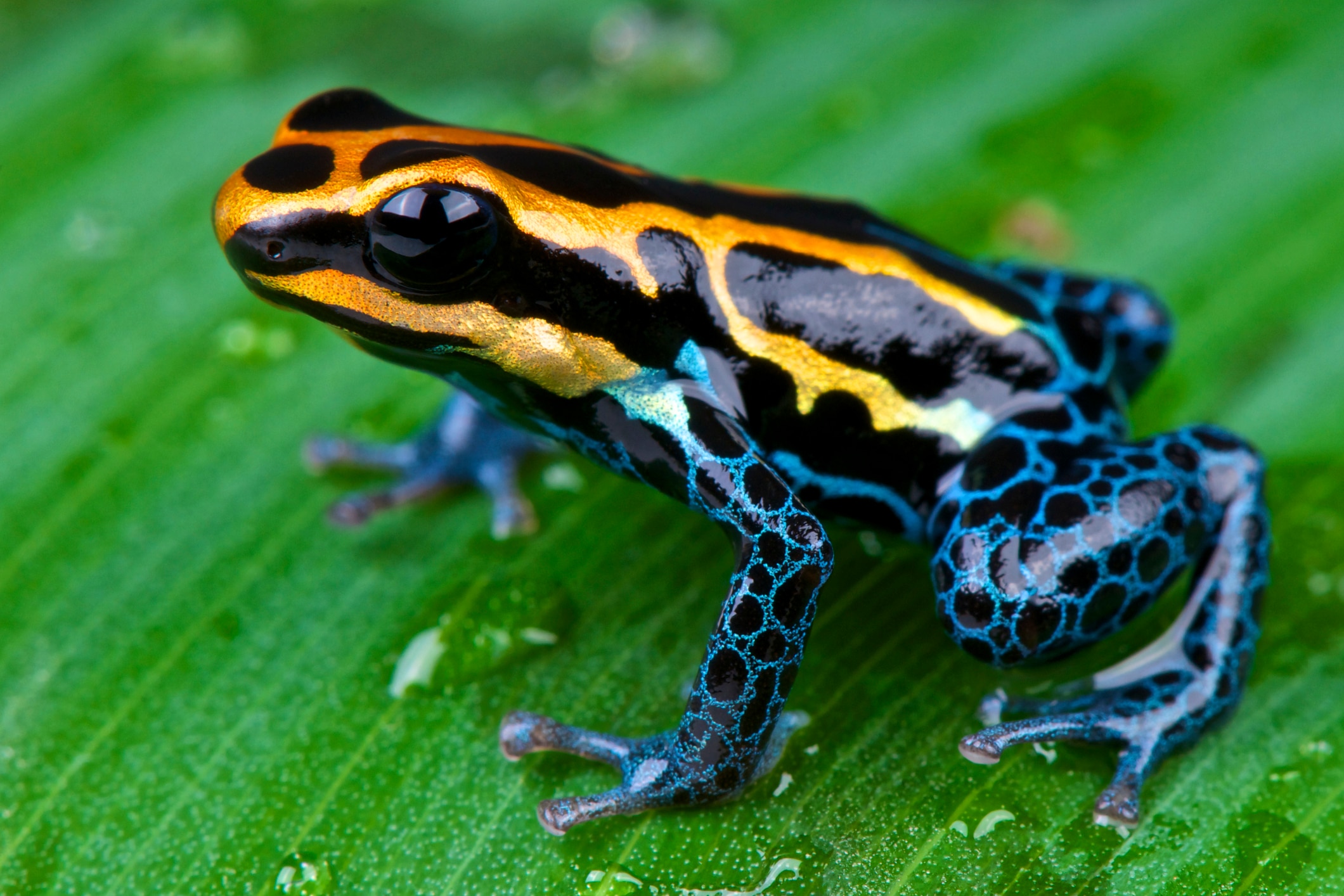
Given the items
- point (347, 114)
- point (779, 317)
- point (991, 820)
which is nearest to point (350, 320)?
point (347, 114)

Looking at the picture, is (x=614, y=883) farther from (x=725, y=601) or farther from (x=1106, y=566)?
(x=1106, y=566)

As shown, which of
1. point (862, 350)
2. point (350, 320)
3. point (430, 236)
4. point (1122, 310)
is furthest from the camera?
point (1122, 310)

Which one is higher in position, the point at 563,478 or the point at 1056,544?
the point at 1056,544

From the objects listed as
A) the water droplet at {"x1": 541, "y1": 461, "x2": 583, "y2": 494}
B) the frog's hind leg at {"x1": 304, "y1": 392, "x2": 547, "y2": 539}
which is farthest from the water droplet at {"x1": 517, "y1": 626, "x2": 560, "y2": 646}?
the water droplet at {"x1": 541, "y1": 461, "x2": 583, "y2": 494}

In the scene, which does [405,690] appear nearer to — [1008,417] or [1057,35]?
[1008,417]

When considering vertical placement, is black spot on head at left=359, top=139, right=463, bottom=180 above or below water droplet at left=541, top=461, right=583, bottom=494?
above

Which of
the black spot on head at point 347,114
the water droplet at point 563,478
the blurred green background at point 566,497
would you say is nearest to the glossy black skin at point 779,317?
the black spot on head at point 347,114

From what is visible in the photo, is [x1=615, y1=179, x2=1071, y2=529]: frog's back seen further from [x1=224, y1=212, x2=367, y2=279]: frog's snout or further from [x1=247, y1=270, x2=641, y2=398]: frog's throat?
[x1=224, y1=212, x2=367, y2=279]: frog's snout

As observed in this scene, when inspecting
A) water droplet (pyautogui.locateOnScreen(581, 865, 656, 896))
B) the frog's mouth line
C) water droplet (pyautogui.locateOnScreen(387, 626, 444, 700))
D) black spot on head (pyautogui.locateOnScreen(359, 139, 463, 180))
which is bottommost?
water droplet (pyautogui.locateOnScreen(581, 865, 656, 896))
